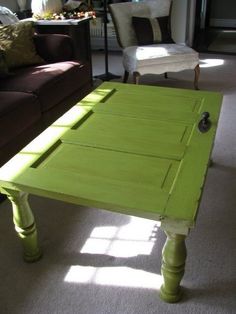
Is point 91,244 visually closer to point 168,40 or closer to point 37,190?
point 37,190

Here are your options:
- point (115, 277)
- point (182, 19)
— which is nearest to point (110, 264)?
point (115, 277)

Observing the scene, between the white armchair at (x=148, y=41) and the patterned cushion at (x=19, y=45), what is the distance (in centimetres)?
91

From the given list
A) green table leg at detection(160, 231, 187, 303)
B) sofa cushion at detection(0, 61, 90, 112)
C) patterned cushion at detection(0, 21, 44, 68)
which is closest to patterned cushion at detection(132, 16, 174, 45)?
sofa cushion at detection(0, 61, 90, 112)

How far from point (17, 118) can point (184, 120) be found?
0.96 m

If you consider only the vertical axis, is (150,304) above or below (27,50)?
below

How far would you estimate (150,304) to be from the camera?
4.10 feet

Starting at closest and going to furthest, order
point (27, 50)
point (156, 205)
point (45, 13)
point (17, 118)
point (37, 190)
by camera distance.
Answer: point (156, 205), point (37, 190), point (17, 118), point (27, 50), point (45, 13)

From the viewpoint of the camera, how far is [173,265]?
3.76 feet

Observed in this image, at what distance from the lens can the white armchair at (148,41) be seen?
3.04 metres

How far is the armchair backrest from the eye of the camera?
10.6 feet

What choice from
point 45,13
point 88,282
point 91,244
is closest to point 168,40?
point 45,13

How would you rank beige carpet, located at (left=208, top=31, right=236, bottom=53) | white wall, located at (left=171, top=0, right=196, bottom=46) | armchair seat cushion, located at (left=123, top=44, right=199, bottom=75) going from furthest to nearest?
beige carpet, located at (left=208, top=31, right=236, bottom=53), white wall, located at (left=171, top=0, right=196, bottom=46), armchair seat cushion, located at (left=123, top=44, right=199, bottom=75)

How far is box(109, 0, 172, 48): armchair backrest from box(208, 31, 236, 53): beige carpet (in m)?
1.67

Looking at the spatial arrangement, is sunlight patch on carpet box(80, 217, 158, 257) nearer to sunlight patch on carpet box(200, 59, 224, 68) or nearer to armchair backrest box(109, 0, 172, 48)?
armchair backrest box(109, 0, 172, 48)
